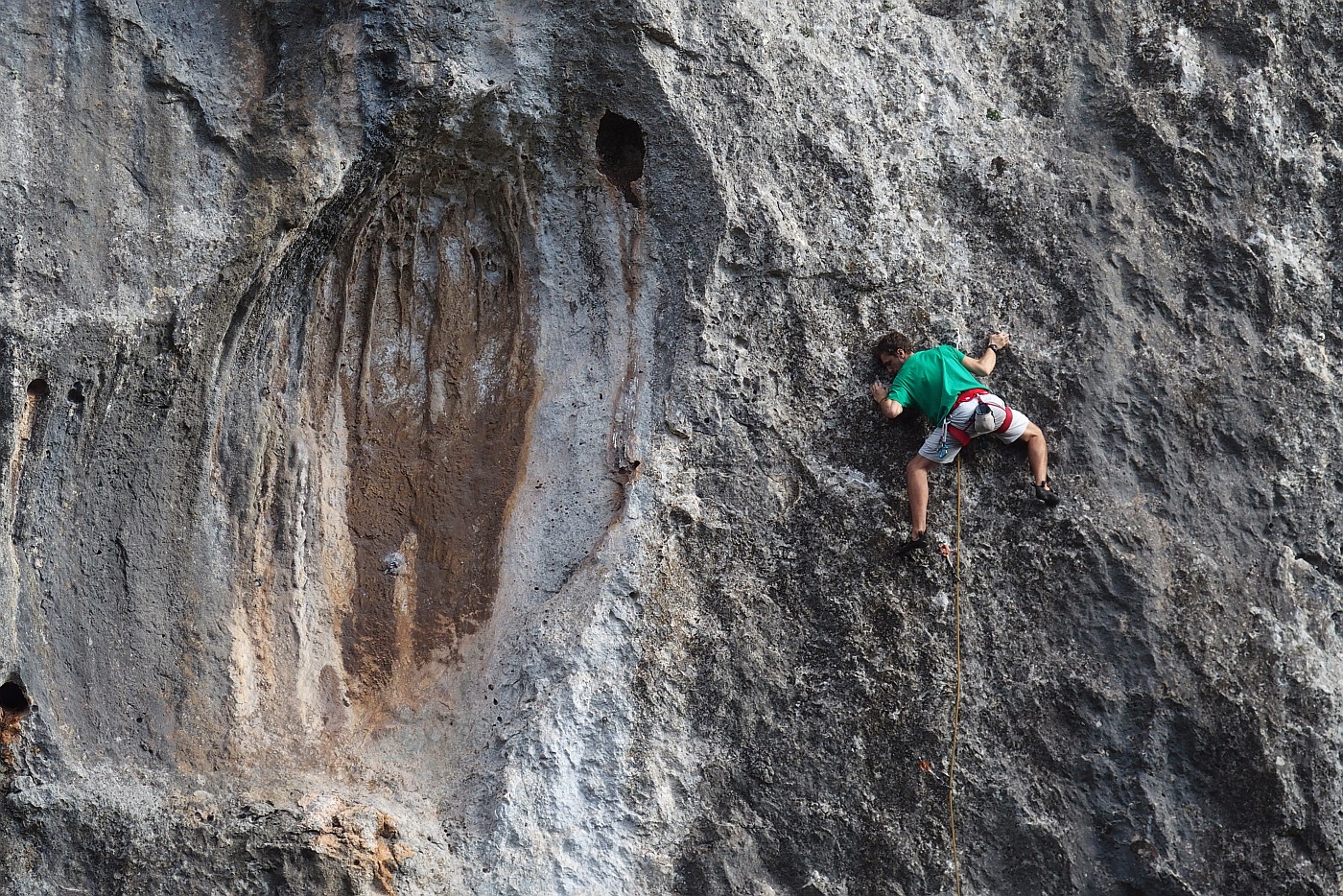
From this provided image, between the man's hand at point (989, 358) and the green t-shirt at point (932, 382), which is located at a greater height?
the man's hand at point (989, 358)

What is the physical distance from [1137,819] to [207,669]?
161 inches

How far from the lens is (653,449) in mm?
5168

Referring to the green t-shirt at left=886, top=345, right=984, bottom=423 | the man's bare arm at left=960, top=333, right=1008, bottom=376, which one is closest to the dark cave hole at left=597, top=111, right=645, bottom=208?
the green t-shirt at left=886, top=345, right=984, bottom=423

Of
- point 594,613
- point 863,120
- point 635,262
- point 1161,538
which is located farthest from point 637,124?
point 1161,538

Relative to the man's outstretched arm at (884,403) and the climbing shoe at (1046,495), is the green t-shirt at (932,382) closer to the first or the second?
the man's outstretched arm at (884,403)

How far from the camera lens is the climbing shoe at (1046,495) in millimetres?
5055

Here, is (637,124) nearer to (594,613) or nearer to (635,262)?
(635,262)

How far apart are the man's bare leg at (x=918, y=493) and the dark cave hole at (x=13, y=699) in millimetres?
3826

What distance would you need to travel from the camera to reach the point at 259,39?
5078 millimetres

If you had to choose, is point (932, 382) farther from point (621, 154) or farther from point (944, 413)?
point (621, 154)

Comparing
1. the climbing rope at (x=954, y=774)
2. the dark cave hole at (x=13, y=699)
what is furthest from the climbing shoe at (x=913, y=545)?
the dark cave hole at (x=13, y=699)

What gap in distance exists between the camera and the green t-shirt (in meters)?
5.02

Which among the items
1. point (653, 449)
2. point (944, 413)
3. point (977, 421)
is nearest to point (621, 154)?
point (653, 449)

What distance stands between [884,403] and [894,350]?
265 mm
